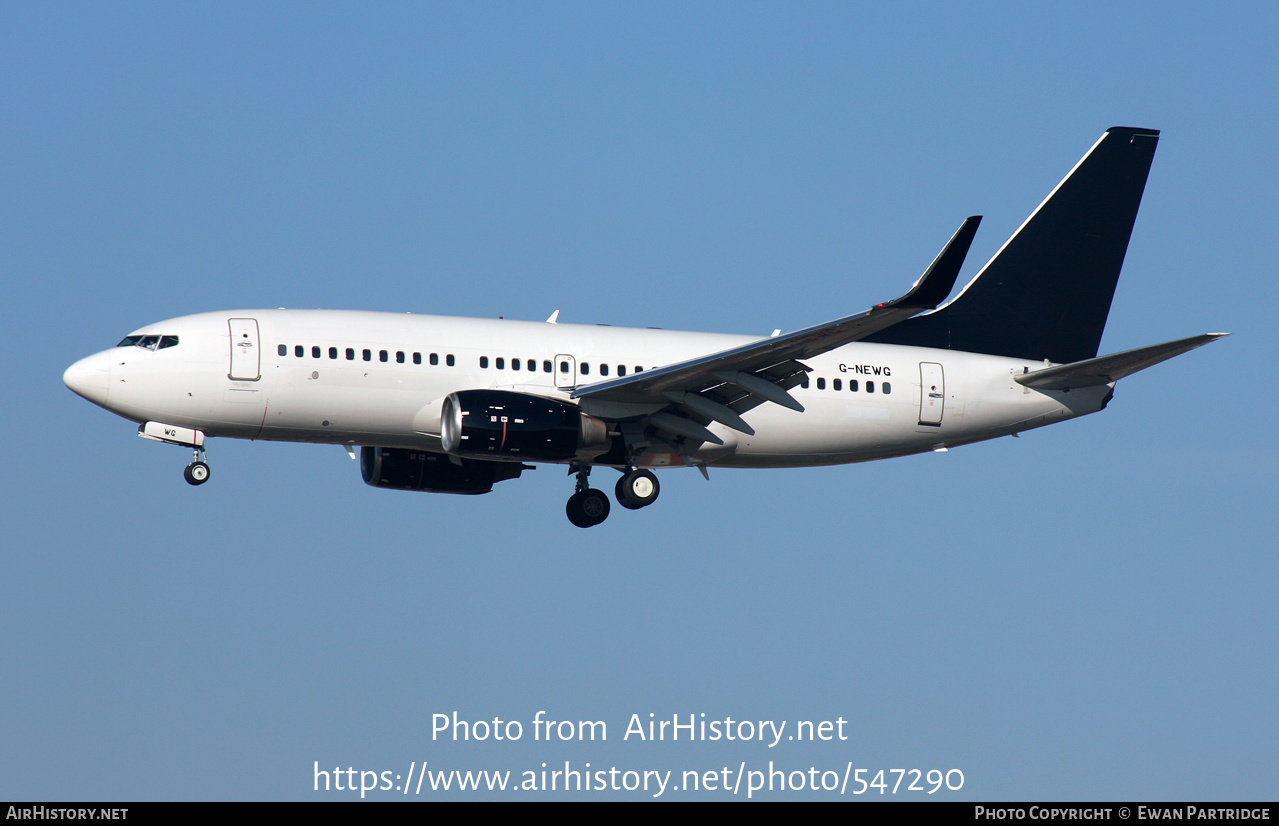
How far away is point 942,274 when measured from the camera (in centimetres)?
2842

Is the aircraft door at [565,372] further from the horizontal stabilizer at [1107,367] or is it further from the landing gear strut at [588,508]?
the horizontal stabilizer at [1107,367]

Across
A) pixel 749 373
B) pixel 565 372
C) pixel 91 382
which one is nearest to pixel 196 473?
pixel 91 382

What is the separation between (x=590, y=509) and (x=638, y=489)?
152 cm

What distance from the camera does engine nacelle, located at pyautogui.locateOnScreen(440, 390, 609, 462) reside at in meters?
Answer: 33.5

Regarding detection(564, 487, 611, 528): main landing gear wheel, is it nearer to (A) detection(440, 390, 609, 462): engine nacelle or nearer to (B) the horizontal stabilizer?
(A) detection(440, 390, 609, 462): engine nacelle

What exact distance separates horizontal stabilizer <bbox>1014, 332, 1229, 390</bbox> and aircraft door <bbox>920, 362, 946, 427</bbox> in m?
2.13

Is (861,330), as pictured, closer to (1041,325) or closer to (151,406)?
(1041,325)

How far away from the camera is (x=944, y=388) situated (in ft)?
127

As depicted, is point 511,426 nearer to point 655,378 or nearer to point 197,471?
point 655,378

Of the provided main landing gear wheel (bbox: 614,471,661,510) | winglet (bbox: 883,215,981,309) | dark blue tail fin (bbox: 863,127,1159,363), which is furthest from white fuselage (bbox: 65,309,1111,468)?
winglet (bbox: 883,215,981,309)

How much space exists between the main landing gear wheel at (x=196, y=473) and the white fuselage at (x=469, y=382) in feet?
2.72

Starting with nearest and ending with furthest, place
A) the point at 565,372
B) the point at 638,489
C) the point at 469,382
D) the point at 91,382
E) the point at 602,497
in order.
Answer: the point at 91,382
the point at 469,382
the point at 565,372
the point at 638,489
the point at 602,497

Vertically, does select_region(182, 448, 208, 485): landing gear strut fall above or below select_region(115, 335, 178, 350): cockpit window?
below

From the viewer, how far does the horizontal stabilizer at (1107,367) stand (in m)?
32.8
